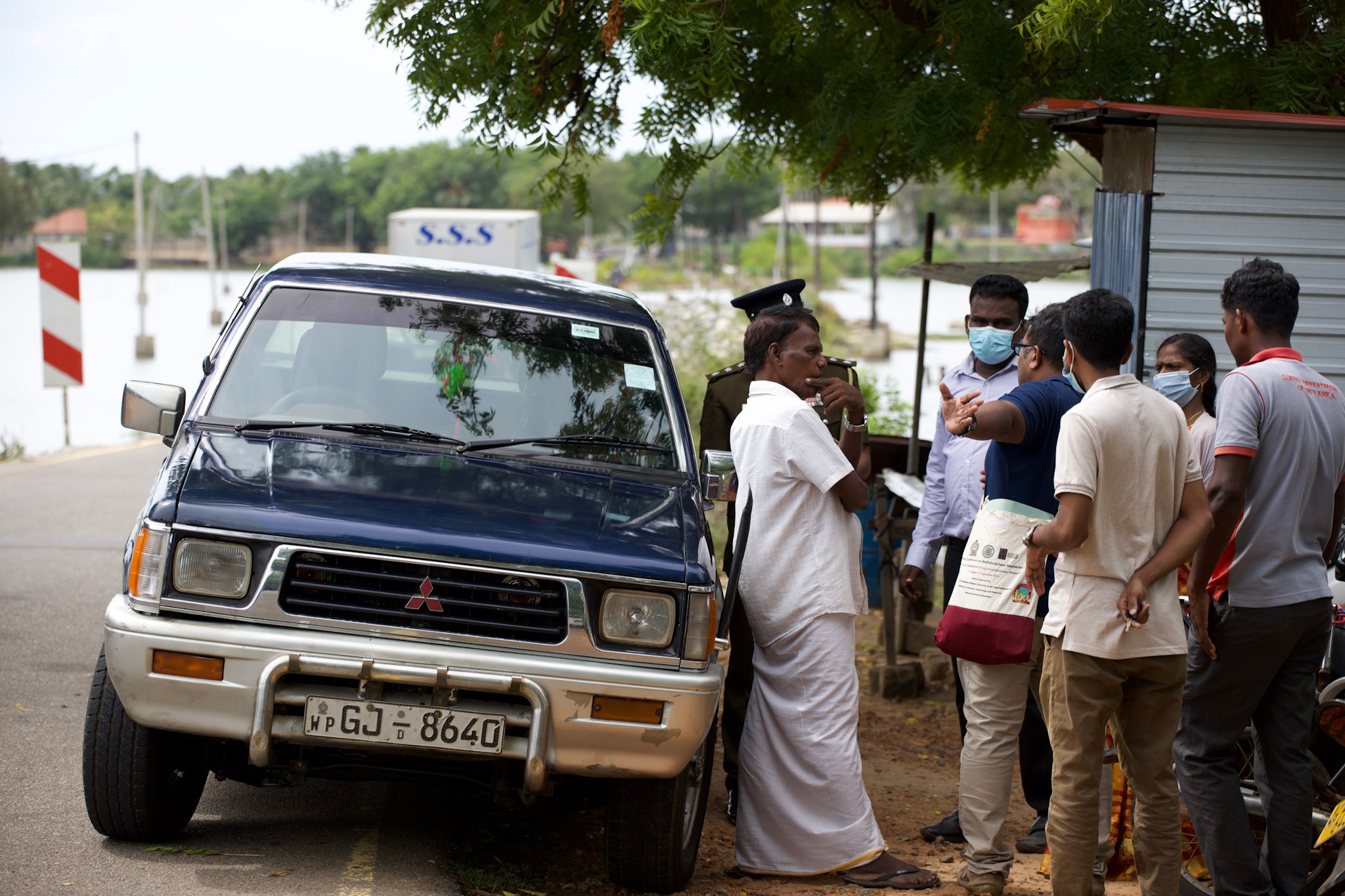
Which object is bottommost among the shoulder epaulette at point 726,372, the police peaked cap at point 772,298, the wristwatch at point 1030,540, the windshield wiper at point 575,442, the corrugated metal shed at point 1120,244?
the wristwatch at point 1030,540

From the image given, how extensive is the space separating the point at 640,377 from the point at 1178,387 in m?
1.96

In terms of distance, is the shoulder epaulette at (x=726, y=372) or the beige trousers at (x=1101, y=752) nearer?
the beige trousers at (x=1101, y=752)

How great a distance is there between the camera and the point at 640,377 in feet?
15.1

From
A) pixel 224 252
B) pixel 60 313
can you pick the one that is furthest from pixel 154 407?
pixel 224 252

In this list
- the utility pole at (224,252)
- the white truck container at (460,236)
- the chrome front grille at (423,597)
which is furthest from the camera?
the utility pole at (224,252)

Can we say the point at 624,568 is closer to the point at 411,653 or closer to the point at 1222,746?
the point at 411,653

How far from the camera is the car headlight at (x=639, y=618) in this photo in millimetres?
3545

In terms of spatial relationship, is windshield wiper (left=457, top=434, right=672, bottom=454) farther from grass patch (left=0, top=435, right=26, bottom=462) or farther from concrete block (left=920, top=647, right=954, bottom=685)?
grass patch (left=0, top=435, right=26, bottom=462)

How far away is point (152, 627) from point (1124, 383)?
9.36ft

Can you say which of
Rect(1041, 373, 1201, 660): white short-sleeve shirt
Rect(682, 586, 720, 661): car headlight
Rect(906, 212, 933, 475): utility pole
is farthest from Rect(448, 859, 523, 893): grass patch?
Rect(906, 212, 933, 475): utility pole

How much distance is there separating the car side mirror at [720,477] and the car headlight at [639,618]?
72 centimetres

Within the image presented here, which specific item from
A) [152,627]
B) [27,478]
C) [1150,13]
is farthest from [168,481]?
[27,478]

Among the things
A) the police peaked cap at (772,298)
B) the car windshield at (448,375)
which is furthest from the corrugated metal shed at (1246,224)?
the car windshield at (448,375)

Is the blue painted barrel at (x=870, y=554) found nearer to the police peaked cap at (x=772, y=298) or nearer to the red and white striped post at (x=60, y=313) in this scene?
the police peaked cap at (x=772, y=298)
